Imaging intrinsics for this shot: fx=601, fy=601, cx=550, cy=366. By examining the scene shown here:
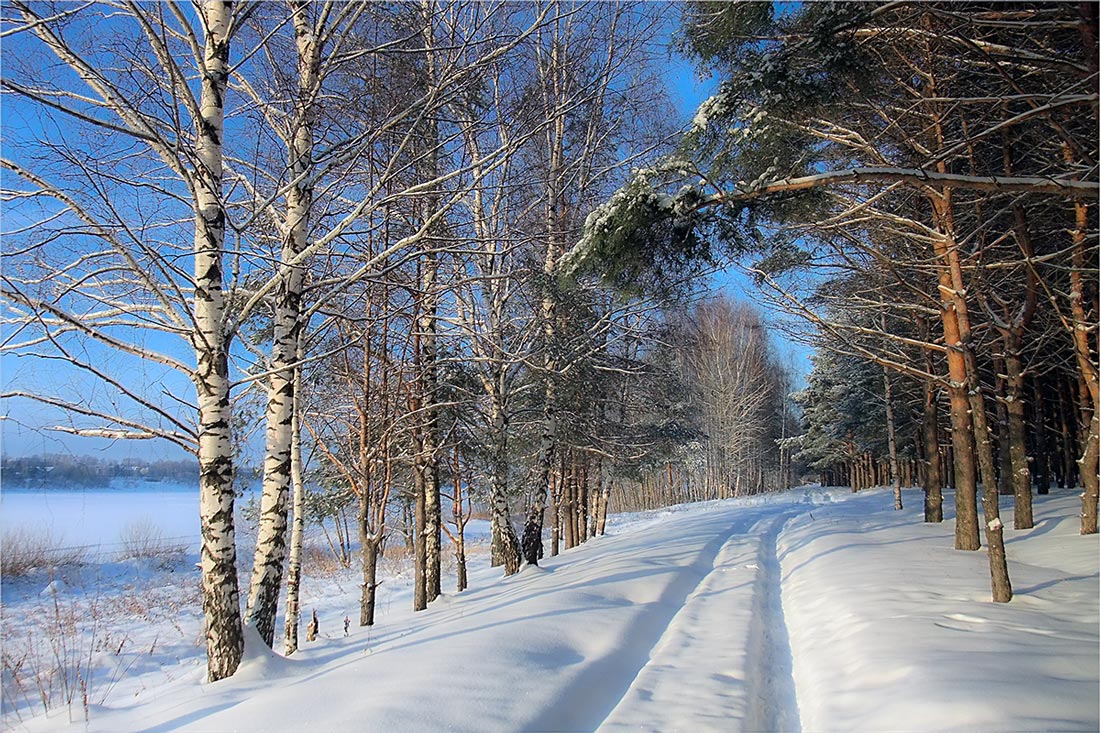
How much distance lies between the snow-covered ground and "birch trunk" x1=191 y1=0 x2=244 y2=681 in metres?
0.42

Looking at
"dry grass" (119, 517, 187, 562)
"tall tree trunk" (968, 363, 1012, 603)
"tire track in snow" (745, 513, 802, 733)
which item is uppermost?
"tall tree trunk" (968, 363, 1012, 603)

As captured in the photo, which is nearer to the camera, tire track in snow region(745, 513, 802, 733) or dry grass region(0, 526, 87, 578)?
tire track in snow region(745, 513, 802, 733)

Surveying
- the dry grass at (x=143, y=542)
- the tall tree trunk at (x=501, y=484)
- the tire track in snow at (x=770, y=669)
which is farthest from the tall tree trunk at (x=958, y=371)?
the dry grass at (x=143, y=542)

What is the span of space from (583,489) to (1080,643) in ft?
51.3

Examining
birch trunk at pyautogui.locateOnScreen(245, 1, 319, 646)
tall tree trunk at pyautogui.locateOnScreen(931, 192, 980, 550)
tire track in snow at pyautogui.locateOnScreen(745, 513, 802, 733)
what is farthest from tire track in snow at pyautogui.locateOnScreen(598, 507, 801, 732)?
tall tree trunk at pyautogui.locateOnScreen(931, 192, 980, 550)

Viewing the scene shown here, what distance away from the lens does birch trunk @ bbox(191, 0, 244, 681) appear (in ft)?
15.6

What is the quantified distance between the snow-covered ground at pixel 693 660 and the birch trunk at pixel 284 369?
0.64 metres

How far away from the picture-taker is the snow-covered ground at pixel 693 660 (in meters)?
3.63

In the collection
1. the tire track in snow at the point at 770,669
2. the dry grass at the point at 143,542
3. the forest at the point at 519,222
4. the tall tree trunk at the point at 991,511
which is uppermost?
the forest at the point at 519,222

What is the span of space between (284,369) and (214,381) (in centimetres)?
53

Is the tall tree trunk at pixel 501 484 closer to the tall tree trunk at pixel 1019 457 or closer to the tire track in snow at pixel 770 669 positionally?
the tire track in snow at pixel 770 669

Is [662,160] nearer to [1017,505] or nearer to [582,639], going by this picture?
[582,639]

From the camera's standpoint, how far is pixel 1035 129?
8.55 m

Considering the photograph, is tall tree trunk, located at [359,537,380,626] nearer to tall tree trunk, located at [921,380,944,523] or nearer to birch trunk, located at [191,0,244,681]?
birch trunk, located at [191,0,244,681]
